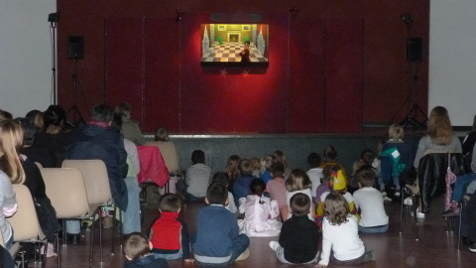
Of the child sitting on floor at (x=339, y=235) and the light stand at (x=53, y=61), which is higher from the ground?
the light stand at (x=53, y=61)

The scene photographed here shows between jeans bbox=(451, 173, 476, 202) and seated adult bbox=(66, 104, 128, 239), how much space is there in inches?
120

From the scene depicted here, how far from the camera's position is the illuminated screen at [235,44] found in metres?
16.5

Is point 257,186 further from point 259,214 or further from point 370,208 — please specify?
point 370,208

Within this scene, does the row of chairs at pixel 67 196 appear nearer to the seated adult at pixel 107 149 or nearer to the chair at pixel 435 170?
the seated adult at pixel 107 149

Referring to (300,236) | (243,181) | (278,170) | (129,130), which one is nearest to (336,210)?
(300,236)

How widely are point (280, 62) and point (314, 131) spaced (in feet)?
4.34

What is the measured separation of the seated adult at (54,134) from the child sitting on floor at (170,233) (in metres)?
1.32

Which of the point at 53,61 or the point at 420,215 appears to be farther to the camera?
the point at 53,61

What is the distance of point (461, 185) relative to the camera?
29.3 ft

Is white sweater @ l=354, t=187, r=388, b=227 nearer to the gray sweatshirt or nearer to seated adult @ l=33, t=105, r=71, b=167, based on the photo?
seated adult @ l=33, t=105, r=71, b=167

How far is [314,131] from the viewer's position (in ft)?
54.4

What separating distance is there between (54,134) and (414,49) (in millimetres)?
8247

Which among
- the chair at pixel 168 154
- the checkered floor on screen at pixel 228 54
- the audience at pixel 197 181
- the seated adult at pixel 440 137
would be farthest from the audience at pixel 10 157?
the checkered floor on screen at pixel 228 54

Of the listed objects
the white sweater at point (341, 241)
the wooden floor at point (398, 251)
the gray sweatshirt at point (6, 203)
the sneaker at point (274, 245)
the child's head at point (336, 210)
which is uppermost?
the gray sweatshirt at point (6, 203)
